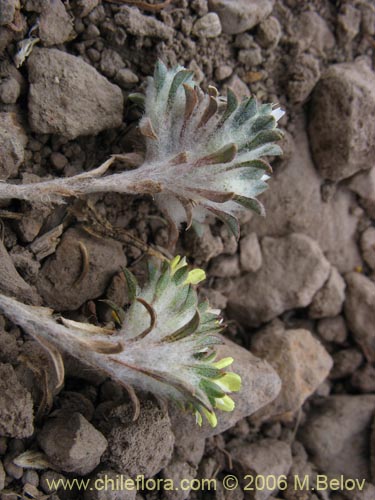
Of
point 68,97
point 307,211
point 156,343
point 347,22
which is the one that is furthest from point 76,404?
point 347,22

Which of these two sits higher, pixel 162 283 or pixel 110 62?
pixel 110 62

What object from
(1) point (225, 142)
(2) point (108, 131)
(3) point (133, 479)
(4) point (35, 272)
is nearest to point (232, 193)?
(1) point (225, 142)

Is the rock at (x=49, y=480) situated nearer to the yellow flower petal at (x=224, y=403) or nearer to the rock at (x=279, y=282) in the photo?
the yellow flower petal at (x=224, y=403)

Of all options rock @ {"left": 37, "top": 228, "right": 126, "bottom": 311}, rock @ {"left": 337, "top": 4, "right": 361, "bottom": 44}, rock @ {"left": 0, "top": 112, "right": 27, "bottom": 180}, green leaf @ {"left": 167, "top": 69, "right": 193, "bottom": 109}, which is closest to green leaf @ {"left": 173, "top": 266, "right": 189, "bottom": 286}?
rock @ {"left": 37, "top": 228, "right": 126, "bottom": 311}

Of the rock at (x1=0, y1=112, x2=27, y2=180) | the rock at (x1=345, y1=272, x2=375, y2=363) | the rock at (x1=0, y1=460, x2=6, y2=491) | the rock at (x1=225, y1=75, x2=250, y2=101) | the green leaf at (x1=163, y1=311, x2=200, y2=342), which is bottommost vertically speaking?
the rock at (x1=0, y1=460, x2=6, y2=491)

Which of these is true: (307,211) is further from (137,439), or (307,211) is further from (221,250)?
(137,439)

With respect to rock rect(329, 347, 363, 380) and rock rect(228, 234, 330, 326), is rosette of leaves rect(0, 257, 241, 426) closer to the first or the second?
rock rect(228, 234, 330, 326)
